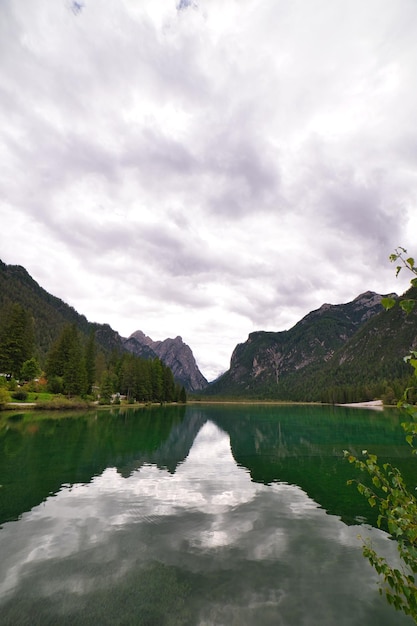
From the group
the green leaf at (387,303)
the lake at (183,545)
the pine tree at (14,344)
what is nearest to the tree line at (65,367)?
Result: the pine tree at (14,344)

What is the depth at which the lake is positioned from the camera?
9.30 m

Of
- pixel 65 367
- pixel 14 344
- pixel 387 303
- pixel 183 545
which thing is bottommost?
pixel 183 545

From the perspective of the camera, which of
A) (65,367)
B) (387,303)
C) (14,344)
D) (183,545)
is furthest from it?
(65,367)

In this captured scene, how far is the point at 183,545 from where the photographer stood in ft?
44.3

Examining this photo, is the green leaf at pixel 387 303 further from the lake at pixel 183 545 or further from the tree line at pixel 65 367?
the tree line at pixel 65 367

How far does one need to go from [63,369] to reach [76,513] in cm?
9997

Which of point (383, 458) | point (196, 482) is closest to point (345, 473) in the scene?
point (383, 458)

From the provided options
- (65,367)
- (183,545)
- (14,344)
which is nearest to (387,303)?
(183,545)

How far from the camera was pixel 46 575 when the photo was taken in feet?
35.6

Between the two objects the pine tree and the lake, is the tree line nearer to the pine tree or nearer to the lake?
the pine tree

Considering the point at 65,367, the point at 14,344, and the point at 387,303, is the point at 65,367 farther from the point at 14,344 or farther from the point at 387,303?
the point at 387,303

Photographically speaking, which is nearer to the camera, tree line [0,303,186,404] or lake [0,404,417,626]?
lake [0,404,417,626]

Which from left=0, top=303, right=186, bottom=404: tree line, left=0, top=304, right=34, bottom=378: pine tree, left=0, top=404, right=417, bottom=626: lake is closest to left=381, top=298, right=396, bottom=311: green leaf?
left=0, top=404, right=417, bottom=626: lake

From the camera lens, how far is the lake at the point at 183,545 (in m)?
9.30
